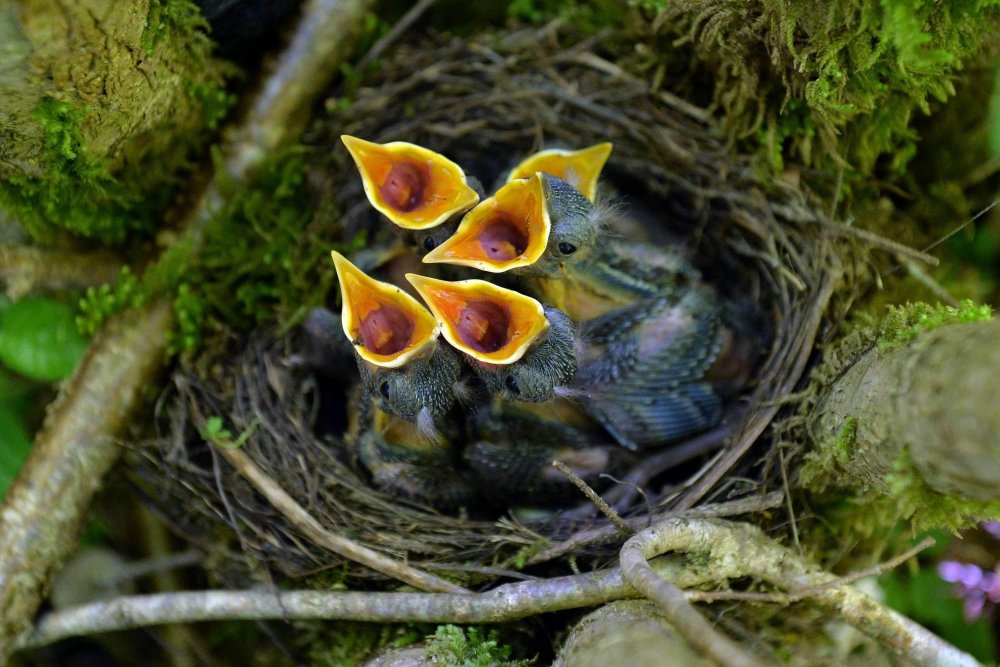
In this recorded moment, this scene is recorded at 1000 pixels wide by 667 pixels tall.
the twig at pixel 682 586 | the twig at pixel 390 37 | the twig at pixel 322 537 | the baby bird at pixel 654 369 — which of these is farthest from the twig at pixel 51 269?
the baby bird at pixel 654 369

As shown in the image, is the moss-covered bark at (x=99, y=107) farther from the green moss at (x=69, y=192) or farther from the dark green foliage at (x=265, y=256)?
the dark green foliage at (x=265, y=256)

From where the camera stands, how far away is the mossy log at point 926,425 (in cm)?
92

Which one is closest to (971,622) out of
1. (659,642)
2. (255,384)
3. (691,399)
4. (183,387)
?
(691,399)

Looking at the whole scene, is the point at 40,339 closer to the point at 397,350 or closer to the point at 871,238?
the point at 397,350

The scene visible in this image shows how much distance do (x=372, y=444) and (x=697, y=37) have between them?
1120 mm

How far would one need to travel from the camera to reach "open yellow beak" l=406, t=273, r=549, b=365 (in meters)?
1.50

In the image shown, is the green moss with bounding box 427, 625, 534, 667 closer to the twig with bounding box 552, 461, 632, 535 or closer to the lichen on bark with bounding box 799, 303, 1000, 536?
the twig with bounding box 552, 461, 632, 535

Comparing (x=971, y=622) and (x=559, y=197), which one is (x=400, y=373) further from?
(x=971, y=622)

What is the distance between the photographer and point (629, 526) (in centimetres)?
145

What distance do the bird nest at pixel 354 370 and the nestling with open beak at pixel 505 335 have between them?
0.29 metres

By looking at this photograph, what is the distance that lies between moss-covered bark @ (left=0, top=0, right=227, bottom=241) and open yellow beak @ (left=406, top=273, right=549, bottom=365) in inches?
23.4

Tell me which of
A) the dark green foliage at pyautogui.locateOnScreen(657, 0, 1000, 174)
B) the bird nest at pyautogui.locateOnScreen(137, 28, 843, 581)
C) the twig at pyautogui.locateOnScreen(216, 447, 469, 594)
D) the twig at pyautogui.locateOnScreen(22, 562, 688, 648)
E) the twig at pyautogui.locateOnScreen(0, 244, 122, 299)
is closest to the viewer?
the dark green foliage at pyautogui.locateOnScreen(657, 0, 1000, 174)

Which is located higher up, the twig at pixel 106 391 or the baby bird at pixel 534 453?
the twig at pixel 106 391

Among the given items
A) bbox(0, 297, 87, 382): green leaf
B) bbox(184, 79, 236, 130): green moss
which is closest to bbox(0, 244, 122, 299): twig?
bbox(0, 297, 87, 382): green leaf
